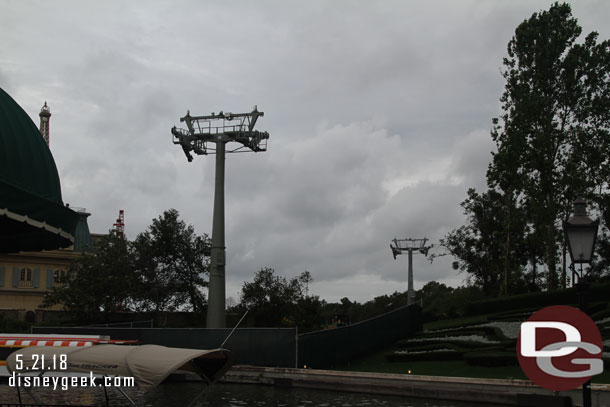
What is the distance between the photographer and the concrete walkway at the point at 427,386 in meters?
21.3

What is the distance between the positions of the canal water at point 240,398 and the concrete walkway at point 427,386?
16.6 inches

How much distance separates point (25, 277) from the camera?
79.9 m

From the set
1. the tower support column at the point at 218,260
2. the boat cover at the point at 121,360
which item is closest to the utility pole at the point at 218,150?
the tower support column at the point at 218,260

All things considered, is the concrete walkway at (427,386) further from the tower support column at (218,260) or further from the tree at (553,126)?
the tree at (553,126)

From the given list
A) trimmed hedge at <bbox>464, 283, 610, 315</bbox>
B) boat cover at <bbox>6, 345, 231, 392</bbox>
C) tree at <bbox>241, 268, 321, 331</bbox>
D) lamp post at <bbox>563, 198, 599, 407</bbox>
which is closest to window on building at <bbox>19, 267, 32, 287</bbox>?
tree at <bbox>241, 268, 321, 331</bbox>

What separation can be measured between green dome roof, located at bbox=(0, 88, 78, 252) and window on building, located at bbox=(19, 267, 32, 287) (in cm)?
7461

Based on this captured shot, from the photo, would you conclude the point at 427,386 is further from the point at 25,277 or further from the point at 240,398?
the point at 25,277

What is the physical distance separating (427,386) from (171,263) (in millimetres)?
40403

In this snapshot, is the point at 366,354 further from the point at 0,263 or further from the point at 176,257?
the point at 0,263

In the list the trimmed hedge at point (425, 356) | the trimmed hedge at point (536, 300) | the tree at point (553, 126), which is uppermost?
the tree at point (553, 126)

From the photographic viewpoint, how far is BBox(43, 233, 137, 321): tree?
185ft

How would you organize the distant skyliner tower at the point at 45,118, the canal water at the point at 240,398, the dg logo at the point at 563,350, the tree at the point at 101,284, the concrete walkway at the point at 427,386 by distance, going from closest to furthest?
the dg logo at the point at 563,350, the concrete walkway at the point at 427,386, the canal water at the point at 240,398, the tree at the point at 101,284, the distant skyliner tower at the point at 45,118

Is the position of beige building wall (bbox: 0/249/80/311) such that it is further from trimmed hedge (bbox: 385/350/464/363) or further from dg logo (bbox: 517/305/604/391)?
dg logo (bbox: 517/305/604/391)

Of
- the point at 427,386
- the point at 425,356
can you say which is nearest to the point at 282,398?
the point at 427,386
